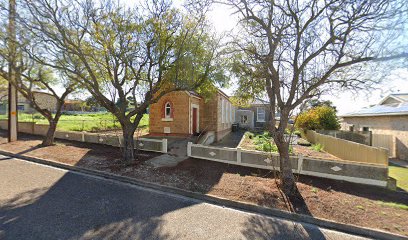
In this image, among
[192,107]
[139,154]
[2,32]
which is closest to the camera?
[2,32]

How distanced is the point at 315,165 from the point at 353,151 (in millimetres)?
4035

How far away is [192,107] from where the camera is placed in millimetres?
15125

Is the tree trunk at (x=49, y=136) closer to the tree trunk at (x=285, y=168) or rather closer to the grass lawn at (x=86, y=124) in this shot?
the grass lawn at (x=86, y=124)

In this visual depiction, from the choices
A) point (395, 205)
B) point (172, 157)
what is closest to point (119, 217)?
point (172, 157)

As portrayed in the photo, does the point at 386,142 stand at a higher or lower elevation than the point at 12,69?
lower

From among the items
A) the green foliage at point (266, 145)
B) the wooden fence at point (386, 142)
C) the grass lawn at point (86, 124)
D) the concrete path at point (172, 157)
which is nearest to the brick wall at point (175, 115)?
the concrete path at point (172, 157)

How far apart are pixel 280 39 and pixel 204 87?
453 cm

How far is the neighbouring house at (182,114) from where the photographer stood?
14578mm

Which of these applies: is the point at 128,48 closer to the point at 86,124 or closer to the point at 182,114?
the point at 182,114

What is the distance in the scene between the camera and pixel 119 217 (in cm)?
452

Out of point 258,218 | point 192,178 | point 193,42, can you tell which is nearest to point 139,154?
point 192,178

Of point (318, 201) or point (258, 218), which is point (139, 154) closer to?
point (258, 218)

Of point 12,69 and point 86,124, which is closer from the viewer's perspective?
point 12,69

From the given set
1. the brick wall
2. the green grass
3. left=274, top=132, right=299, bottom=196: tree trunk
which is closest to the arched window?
the brick wall
